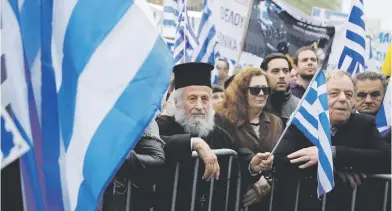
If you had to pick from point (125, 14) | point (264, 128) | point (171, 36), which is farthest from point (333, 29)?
point (125, 14)

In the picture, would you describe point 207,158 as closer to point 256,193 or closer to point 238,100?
point 256,193

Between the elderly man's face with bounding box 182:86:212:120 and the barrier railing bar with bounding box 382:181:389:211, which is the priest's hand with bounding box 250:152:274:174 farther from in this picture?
the barrier railing bar with bounding box 382:181:389:211

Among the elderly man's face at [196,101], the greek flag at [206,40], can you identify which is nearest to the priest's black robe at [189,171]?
the elderly man's face at [196,101]

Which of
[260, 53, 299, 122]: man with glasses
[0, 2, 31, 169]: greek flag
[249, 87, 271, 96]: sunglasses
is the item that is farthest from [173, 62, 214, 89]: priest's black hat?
[0, 2, 31, 169]: greek flag

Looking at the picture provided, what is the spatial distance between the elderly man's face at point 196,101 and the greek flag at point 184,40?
3519mm

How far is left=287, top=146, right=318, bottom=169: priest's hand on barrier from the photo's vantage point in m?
5.18

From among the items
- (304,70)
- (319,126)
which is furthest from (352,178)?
(304,70)

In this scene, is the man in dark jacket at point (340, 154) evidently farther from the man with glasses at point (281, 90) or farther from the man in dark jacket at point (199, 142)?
the man with glasses at point (281, 90)

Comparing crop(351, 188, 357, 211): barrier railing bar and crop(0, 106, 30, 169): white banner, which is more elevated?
crop(0, 106, 30, 169): white banner

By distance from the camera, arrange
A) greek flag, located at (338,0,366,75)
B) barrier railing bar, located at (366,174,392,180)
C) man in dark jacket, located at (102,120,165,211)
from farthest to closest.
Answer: greek flag, located at (338,0,366,75)
barrier railing bar, located at (366,174,392,180)
man in dark jacket, located at (102,120,165,211)

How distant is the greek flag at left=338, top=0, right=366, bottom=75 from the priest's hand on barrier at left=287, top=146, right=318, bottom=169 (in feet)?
10.3

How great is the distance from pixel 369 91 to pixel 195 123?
5.56ft

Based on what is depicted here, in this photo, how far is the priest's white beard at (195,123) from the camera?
16.6ft

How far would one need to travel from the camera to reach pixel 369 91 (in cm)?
610
